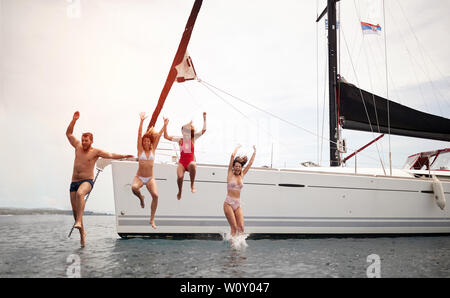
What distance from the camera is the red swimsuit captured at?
225 inches

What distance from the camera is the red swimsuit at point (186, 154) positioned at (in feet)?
18.7

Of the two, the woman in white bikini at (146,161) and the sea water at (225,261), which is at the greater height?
the woman in white bikini at (146,161)

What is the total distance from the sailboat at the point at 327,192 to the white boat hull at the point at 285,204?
2 cm

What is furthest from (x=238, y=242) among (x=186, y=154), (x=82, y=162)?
(x=82, y=162)

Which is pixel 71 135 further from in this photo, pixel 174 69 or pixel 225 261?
pixel 225 261

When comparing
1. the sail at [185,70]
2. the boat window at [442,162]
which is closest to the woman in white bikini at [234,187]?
the sail at [185,70]

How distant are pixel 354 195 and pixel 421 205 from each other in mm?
2805

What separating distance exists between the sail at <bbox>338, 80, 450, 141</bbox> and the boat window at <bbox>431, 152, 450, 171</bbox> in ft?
6.09

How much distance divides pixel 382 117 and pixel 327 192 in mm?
3529
